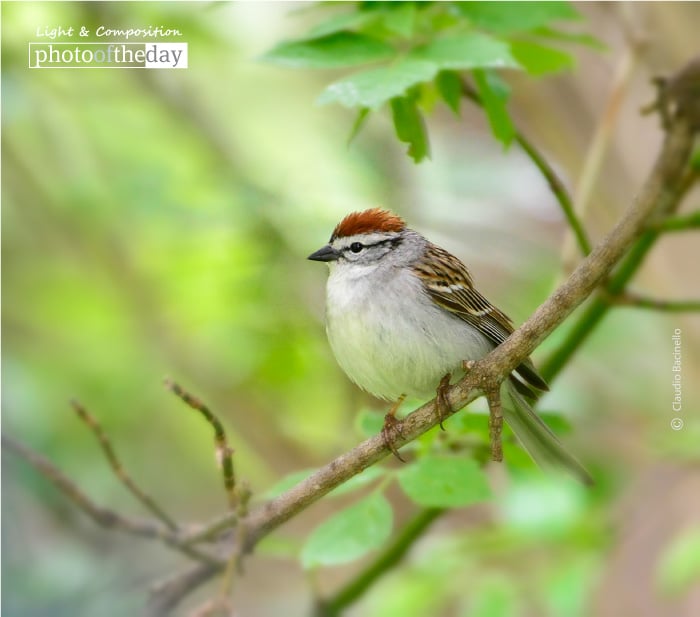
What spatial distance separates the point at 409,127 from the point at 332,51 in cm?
21

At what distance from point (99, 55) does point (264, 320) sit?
1018mm

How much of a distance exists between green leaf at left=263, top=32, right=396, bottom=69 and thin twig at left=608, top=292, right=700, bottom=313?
821 mm

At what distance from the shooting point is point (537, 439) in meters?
2.05

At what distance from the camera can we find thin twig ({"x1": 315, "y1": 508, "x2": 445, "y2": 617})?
7.30 ft

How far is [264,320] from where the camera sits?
3.14m

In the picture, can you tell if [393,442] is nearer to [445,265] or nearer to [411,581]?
[445,265]

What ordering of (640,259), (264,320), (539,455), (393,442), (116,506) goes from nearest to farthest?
(393,442)
(539,455)
(640,259)
(264,320)
(116,506)

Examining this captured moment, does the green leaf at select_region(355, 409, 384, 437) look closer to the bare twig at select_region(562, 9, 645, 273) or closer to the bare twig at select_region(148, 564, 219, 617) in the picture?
the bare twig at select_region(148, 564, 219, 617)

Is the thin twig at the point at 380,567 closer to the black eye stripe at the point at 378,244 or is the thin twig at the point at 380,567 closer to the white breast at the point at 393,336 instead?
the white breast at the point at 393,336

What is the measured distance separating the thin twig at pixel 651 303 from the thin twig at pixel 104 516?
107 cm

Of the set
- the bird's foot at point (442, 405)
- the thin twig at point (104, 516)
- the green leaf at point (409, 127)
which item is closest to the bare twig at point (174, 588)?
the thin twig at point (104, 516)

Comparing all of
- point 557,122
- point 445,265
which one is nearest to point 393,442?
point 445,265

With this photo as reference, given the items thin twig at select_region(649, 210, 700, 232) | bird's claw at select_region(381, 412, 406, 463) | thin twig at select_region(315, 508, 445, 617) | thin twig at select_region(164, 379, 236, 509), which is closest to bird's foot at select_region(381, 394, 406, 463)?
bird's claw at select_region(381, 412, 406, 463)

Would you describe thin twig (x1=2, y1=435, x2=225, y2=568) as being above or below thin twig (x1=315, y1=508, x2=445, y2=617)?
above
